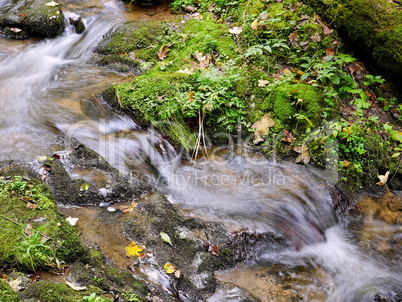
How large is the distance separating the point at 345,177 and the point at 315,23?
2.89 metres

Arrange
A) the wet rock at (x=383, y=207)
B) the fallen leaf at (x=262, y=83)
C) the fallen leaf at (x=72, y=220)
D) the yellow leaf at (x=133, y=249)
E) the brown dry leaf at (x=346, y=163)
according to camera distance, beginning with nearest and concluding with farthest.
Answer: the yellow leaf at (x=133, y=249) < the fallen leaf at (x=72, y=220) < the wet rock at (x=383, y=207) < the brown dry leaf at (x=346, y=163) < the fallen leaf at (x=262, y=83)

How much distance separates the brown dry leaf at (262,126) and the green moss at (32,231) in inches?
119

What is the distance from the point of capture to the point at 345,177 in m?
4.64

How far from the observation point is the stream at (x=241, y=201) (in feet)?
11.6

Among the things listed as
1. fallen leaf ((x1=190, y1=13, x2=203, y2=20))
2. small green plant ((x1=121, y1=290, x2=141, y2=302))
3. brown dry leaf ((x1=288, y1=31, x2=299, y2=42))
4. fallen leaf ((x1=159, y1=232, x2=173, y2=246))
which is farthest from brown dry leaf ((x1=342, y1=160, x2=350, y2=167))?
fallen leaf ((x1=190, y1=13, x2=203, y2=20))

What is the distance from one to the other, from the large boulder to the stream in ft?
7.01

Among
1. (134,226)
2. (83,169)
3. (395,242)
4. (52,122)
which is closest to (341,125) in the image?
(395,242)

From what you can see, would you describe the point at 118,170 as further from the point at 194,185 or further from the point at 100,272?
the point at 100,272

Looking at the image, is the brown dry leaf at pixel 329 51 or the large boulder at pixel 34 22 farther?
the large boulder at pixel 34 22

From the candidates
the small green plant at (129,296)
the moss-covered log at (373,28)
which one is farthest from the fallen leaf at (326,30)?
the small green plant at (129,296)

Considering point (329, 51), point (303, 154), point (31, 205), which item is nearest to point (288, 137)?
point (303, 154)

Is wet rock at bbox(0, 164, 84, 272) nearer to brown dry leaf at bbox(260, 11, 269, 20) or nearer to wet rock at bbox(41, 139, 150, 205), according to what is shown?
wet rock at bbox(41, 139, 150, 205)

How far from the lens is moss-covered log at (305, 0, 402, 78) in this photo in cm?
507

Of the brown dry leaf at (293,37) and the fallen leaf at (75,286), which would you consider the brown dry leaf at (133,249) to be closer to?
the fallen leaf at (75,286)
